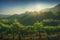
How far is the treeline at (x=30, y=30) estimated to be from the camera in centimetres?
362

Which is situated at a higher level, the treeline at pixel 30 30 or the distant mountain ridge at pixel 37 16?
the distant mountain ridge at pixel 37 16

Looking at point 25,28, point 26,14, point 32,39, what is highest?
point 26,14

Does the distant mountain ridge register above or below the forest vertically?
above

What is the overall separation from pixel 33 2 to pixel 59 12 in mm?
584

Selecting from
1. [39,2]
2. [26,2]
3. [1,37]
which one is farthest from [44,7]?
[1,37]

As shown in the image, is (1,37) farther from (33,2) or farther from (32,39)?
(33,2)

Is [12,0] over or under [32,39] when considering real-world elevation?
over

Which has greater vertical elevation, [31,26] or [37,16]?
[37,16]

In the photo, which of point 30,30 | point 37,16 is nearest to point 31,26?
point 30,30

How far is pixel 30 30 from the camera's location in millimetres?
3660

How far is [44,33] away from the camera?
12.0ft

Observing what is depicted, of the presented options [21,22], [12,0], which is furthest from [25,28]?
[12,0]

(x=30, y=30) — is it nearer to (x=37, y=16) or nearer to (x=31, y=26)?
(x=31, y=26)

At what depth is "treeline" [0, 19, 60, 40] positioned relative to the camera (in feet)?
11.9
